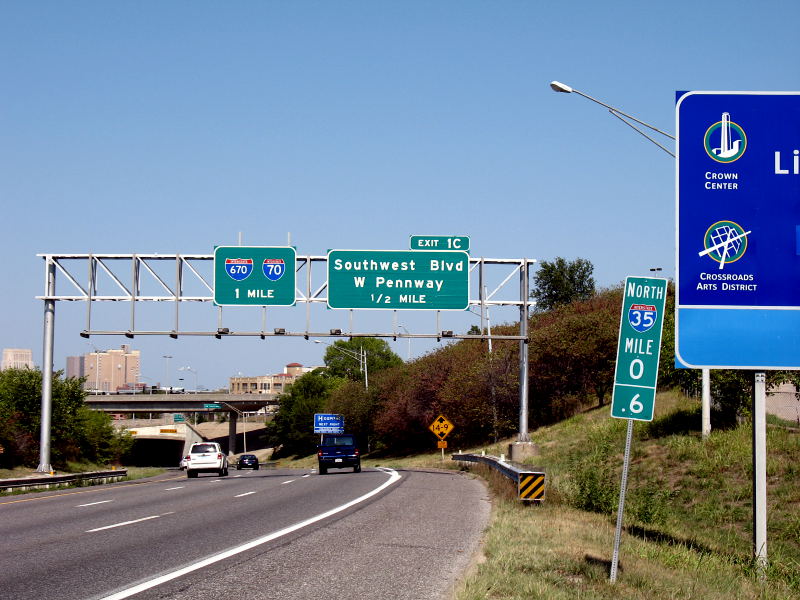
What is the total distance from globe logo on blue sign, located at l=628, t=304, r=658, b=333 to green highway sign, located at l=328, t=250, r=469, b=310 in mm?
26579

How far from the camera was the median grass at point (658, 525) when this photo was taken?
10273 millimetres

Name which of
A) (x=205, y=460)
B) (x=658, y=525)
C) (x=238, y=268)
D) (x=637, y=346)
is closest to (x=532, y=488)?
(x=658, y=525)

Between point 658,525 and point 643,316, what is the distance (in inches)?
379

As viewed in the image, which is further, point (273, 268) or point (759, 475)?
point (273, 268)

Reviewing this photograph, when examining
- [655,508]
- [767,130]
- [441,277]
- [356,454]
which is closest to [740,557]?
[655,508]

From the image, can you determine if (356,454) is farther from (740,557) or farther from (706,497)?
(740,557)

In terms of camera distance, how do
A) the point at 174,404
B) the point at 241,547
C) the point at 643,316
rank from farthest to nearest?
the point at 174,404
the point at 241,547
the point at 643,316

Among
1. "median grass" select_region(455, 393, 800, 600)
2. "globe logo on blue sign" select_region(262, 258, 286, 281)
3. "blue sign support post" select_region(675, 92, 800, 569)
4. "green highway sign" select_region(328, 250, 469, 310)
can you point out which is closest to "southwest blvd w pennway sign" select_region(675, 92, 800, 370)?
"blue sign support post" select_region(675, 92, 800, 569)

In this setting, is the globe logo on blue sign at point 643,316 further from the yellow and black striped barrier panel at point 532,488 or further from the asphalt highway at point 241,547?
the yellow and black striped barrier panel at point 532,488

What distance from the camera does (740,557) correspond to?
13.8m

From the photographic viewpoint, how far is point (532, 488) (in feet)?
65.5

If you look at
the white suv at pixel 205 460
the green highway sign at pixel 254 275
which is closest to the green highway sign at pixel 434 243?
the green highway sign at pixel 254 275

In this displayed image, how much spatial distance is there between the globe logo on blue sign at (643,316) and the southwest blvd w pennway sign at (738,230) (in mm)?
2842

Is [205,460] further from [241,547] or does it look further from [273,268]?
[241,547]
